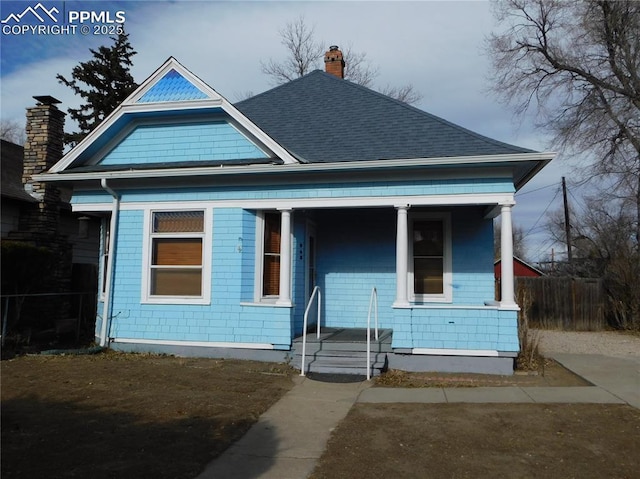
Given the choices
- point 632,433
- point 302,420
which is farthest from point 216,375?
point 632,433

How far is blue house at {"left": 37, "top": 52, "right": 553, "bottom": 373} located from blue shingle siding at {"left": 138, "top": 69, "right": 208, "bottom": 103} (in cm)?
3

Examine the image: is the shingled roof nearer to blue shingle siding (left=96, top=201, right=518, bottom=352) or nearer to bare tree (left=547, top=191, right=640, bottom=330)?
blue shingle siding (left=96, top=201, right=518, bottom=352)

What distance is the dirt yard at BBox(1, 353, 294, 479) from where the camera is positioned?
4.34 metres

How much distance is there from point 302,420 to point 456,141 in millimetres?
5711

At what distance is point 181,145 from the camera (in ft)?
32.6

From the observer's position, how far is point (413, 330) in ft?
27.4

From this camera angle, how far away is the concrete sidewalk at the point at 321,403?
4445 millimetres

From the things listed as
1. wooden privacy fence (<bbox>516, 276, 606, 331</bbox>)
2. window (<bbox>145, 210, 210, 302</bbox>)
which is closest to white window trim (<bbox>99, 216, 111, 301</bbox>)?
window (<bbox>145, 210, 210, 302</bbox>)

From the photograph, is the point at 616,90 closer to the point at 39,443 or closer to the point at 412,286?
the point at 412,286

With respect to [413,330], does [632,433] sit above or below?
below

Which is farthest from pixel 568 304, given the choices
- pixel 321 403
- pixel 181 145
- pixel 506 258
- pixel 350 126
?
pixel 181 145

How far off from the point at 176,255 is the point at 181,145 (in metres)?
2.19

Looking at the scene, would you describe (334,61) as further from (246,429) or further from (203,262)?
(246,429)

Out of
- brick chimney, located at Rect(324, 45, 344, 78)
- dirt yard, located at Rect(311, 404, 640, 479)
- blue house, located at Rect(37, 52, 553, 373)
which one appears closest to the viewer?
dirt yard, located at Rect(311, 404, 640, 479)
